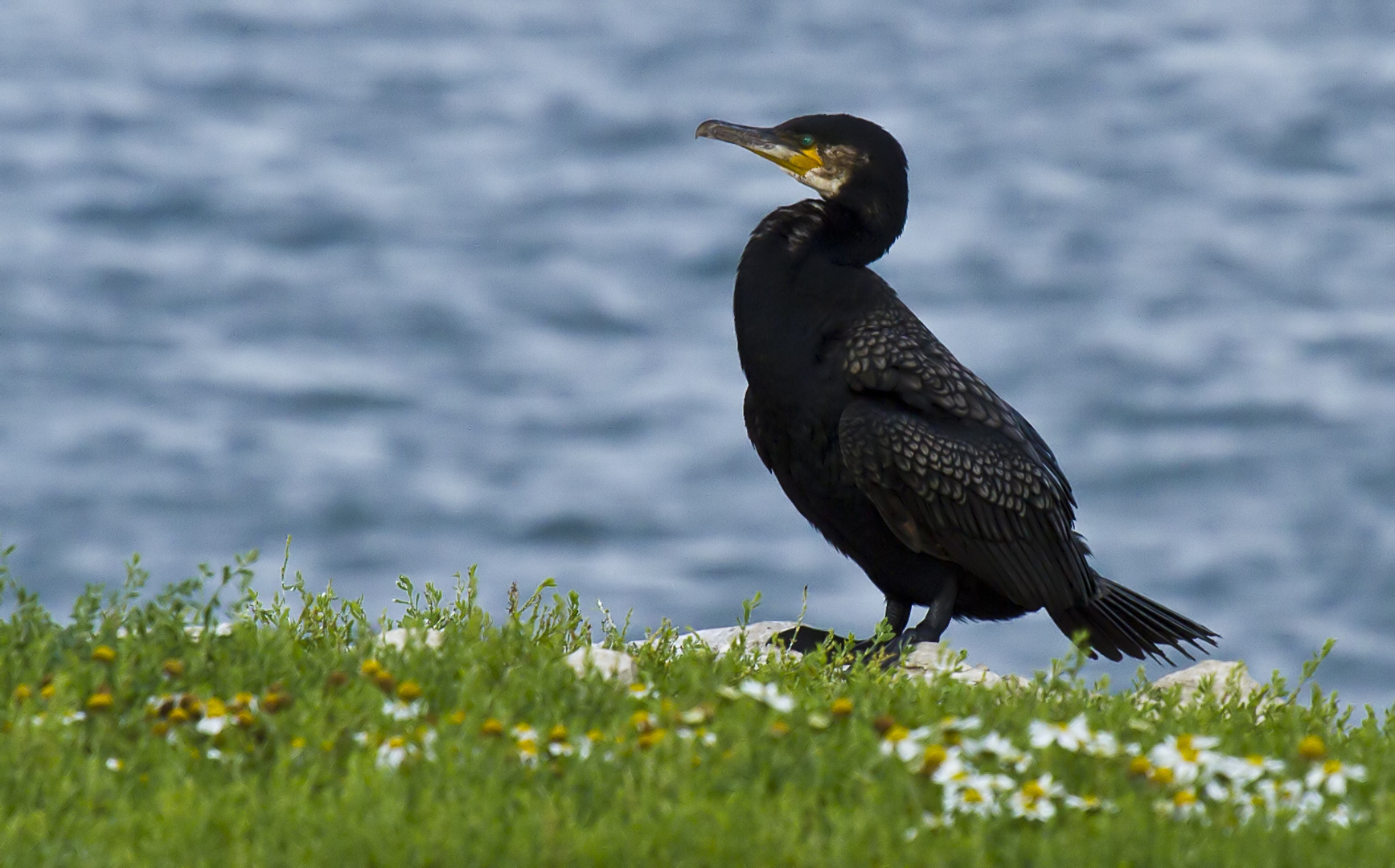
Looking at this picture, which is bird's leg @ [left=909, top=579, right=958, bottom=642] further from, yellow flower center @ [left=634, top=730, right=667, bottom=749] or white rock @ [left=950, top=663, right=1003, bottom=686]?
yellow flower center @ [left=634, top=730, right=667, bottom=749]

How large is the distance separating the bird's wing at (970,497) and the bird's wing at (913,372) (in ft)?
0.16

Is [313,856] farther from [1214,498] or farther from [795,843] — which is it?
[1214,498]

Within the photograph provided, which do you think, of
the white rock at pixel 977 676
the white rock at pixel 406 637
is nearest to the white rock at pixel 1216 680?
the white rock at pixel 977 676

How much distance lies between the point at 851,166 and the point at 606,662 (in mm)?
2911

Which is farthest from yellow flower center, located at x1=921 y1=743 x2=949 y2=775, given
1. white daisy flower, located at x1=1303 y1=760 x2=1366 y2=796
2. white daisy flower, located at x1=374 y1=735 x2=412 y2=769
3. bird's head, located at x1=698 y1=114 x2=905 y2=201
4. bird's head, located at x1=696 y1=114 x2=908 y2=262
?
bird's head, located at x1=698 y1=114 x2=905 y2=201

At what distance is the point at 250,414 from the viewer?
31.5m

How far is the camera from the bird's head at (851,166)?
25.3 ft

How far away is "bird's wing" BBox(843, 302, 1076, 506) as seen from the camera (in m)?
7.32

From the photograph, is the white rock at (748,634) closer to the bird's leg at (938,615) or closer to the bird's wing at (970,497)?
the bird's leg at (938,615)

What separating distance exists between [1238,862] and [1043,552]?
3630 mm

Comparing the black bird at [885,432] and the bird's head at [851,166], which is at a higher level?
the bird's head at [851,166]

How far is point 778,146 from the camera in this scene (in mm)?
7844

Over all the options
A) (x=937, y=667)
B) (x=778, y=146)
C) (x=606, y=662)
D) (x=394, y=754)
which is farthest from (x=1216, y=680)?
(x=394, y=754)

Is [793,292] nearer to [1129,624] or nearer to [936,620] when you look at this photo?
[936,620]
